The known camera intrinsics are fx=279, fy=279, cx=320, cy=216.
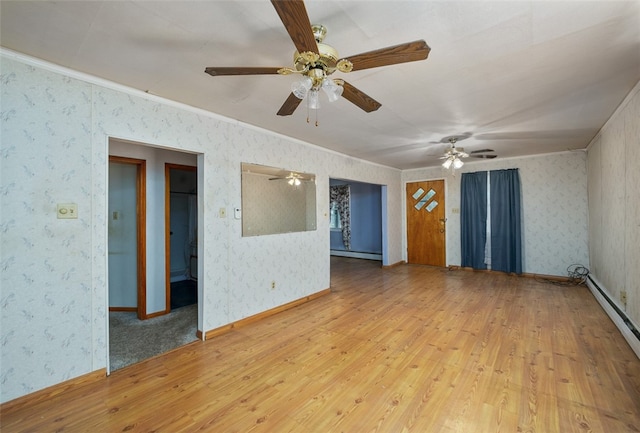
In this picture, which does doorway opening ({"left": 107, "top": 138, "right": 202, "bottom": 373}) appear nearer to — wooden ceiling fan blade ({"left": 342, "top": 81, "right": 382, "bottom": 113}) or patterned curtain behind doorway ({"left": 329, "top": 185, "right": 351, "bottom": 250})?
wooden ceiling fan blade ({"left": 342, "top": 81, "right": 382, "bottom": 113})

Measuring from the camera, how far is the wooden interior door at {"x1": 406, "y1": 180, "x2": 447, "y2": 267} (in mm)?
6844

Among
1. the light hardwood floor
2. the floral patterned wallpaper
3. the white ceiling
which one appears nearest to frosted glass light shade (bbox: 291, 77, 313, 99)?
the white ceiling

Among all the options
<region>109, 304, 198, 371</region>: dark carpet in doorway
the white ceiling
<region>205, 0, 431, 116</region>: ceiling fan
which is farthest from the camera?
<region>109, 304, 198, 371</region>: dark carpet in doorway

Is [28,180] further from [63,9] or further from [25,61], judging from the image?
[63,9]

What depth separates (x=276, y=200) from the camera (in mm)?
3941

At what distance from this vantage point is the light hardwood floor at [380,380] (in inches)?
72.1

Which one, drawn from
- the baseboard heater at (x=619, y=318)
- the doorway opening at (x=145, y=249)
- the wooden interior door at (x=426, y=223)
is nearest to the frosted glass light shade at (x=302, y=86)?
the doorway opening at (x=145, y=249)

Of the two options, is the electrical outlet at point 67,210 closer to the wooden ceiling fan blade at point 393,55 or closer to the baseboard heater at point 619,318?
the wooden ceiling fan blade at point 393,55

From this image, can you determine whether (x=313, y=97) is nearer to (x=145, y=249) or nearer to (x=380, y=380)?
(x=380, y=380)

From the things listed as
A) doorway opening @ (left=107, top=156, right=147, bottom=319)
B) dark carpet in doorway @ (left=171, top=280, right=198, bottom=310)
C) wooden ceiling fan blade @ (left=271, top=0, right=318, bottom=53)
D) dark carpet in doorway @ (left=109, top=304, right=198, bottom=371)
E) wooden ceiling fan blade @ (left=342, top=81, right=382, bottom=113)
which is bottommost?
dark carpet in doorway @ (left=109, top=304, right=198, bottom=371)

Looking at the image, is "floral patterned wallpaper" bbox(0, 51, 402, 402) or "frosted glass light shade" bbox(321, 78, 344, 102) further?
"floral patterned wallpaper" bbox(0, 51, 402, 402)

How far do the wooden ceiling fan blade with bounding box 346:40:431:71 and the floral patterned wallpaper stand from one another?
82.6 inches

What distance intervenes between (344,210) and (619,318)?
6094 mm

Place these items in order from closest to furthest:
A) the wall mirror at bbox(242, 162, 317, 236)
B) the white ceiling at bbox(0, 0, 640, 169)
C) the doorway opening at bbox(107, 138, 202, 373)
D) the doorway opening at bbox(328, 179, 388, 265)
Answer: the white ceiling at bbox(0, 0, 640, 169)
the doorway opening at bbox(107, 138, 202, 373)
the wall mirror at bbox(242, 162, 317, 236)
the doorway opening at bbox(328, 179, 388, 265)
